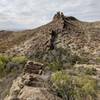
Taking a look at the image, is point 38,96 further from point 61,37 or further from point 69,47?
point 61,37

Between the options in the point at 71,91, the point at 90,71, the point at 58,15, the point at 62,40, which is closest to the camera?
the point at 71,91

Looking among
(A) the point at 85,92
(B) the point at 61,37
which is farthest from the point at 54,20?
(A) the point at 85,92

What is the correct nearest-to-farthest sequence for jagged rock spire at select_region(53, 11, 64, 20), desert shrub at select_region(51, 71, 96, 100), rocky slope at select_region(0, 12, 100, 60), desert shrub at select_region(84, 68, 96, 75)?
desert shrub at select_region(51, 71, 96, 100) < desert shrub at select_region(84, 68, 96, 75) < rocky slope at select_region(0, 12, 100, 60) < jagged rock spire at select_region(53, 11, 64, 20)

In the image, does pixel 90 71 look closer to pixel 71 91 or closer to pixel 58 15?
pixel 71 91

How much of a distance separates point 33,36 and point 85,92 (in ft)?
249

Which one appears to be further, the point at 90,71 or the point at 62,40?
the point at 62,40

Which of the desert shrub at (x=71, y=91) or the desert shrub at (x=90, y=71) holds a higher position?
the desert shrub at (x=71, y=91)

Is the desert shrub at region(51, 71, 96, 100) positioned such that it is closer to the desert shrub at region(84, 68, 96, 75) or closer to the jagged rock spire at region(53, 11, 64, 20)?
the desert shrub at region(84, 68, 96, 75)

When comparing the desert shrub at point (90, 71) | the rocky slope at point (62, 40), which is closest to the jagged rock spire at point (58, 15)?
the rocky slope at point (62, 40)

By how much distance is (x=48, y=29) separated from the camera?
10888 centimetres

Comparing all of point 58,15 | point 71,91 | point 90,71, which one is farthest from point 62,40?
point 71,91

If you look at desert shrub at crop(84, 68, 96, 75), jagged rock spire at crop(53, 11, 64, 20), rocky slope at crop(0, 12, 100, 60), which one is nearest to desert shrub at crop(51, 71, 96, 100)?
desert shrub at crop(84, 68, 96, 75)

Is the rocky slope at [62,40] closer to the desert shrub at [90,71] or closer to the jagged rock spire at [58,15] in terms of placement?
the jagged rock spire at [58,15]

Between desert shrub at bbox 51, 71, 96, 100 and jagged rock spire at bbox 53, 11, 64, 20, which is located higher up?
jagged rock spire at bbox 53, 11, 64, 20
